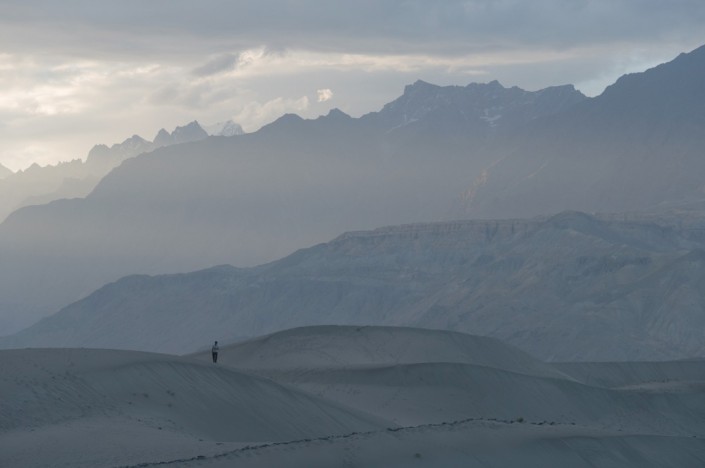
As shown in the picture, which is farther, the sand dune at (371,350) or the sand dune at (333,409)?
the sand dune at (371,350)

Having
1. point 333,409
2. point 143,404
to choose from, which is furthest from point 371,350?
point 143,404

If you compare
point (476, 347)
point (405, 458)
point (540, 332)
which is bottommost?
point (540, 332)

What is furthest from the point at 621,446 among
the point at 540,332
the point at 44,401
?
the point at 540,332

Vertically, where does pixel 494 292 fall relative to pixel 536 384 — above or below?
below

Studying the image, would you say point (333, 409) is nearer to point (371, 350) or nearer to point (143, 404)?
point (143, 404)

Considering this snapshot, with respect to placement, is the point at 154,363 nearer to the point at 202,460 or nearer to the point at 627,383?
the point at 202,460

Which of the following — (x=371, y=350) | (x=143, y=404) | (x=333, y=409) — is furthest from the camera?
(x=371, y=350)

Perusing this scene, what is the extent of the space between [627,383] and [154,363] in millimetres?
50444

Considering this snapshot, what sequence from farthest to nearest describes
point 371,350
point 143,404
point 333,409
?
point 371,350, point 333,409, point 143,404

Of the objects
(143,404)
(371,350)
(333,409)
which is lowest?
(371,350)

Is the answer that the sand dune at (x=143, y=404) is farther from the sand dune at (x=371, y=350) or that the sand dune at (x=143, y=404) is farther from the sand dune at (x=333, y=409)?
the sand dune at (x=371, y=350)

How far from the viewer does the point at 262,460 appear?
36.2m

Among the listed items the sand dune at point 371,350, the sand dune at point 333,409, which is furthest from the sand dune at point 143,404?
the sand dune at point 371,350

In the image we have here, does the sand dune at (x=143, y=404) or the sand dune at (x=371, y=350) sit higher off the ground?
the sand dune at (x=143, y=404)
